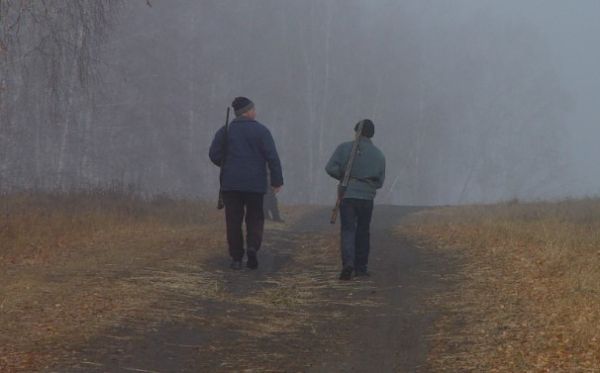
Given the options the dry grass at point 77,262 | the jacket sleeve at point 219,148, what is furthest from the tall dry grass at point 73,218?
the jacket sleeve at point 219,148

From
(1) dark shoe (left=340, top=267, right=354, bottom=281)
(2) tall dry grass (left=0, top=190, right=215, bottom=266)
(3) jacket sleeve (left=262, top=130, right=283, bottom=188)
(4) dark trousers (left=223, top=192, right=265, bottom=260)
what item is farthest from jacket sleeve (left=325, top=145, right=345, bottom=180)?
(2) tall dry grass (left=0, top=190, right=215, bottom=266)

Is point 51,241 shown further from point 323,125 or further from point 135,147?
point 323,125

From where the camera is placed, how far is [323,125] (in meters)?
48.8

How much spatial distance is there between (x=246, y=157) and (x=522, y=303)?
4035 millimetres

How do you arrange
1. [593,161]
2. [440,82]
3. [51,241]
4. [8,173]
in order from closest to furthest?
[51,241] → [8,173] → [440,82] → [593,161]

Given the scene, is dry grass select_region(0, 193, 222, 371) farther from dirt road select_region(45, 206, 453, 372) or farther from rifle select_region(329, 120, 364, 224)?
rifle select_region(329, 120, 364, 224)

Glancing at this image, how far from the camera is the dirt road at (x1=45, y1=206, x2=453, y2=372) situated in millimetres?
6398

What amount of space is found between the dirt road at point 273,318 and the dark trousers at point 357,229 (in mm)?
279

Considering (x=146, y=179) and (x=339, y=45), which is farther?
(x=339, y=45)

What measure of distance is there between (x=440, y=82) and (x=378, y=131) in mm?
7827

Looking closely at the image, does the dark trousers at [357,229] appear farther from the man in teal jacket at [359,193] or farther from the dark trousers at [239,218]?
the dark trousers at [239,218]

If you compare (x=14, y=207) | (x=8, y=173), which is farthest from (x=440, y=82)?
(x=14, y=207)

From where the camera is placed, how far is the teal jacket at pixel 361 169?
1077 cm

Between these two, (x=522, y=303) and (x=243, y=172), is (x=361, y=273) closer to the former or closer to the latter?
(x=243, y=172)
